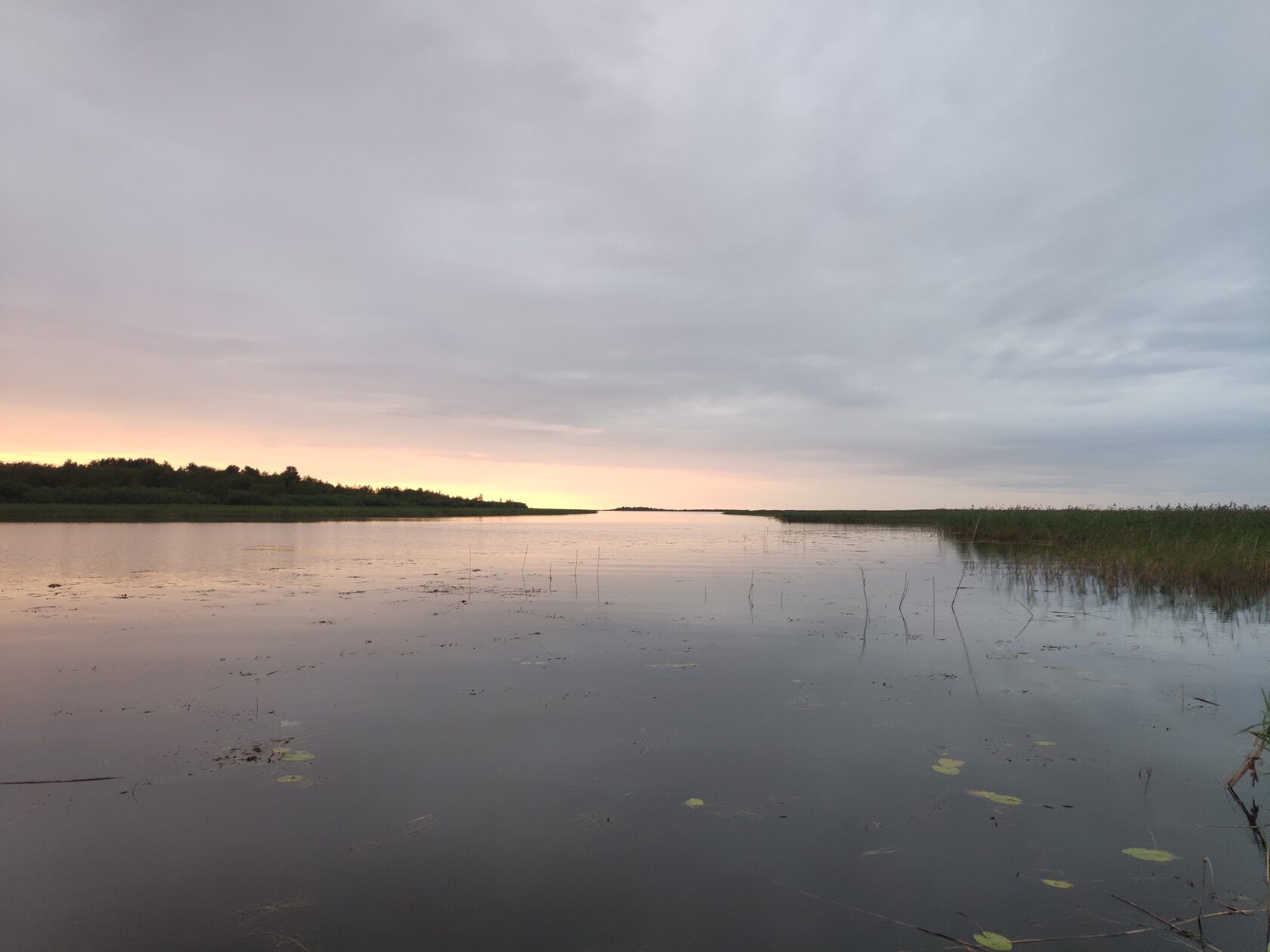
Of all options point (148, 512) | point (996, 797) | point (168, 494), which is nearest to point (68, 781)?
point (996, 797)

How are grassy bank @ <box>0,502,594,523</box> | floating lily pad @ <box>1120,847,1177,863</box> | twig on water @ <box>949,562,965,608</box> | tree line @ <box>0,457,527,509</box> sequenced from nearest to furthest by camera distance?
floating lily pad @ <box>1120,847,1177,863</box> < twig on water @ <box>949,562,965,608</box> < grassy bank @ <box>0,502,594,523</box> < tree line @ <box>0,457,527,509</box>

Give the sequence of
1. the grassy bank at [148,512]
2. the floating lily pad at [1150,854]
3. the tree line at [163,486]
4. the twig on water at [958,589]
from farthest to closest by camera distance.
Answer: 1. the tree line at [163,486]
2. the grassy bank at [148,512]
3. the twig on water at [958,589]
4. the floating lily pad at [1150,854]

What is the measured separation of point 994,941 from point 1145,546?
23.2 meters

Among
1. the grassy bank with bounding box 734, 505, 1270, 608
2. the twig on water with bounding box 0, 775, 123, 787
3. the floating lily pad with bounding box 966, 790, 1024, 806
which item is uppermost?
the grassy bank with bounding box 734, 505, 1270, 608

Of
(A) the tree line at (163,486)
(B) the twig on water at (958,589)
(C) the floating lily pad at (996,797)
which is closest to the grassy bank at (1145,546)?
(B) the twig on water at (958,589)

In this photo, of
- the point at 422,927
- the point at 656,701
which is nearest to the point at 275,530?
the point at 656,701

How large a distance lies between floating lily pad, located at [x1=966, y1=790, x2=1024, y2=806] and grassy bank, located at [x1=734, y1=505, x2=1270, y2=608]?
13.3 metres

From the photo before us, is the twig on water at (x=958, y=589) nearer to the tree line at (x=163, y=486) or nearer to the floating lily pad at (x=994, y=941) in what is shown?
the floating lily pad at (x=994, y=941)

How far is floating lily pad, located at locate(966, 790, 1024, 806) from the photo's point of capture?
498 centimetres

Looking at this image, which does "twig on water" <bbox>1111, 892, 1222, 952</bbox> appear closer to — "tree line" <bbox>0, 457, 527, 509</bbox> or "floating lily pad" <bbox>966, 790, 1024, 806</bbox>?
"floating lily pad" <bbox>966, 790, 1024, 806</bbox>

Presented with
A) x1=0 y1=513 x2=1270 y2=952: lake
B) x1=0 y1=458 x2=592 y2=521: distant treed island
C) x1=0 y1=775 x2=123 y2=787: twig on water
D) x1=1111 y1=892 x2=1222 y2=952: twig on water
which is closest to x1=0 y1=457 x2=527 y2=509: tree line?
x1=0 y1=458 x2=592 y2=521: distant treed island

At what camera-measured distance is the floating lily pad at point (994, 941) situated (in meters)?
3.41

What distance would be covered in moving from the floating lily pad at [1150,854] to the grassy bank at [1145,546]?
13.4 m

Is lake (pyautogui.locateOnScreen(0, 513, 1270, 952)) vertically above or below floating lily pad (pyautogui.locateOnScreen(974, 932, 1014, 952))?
above
